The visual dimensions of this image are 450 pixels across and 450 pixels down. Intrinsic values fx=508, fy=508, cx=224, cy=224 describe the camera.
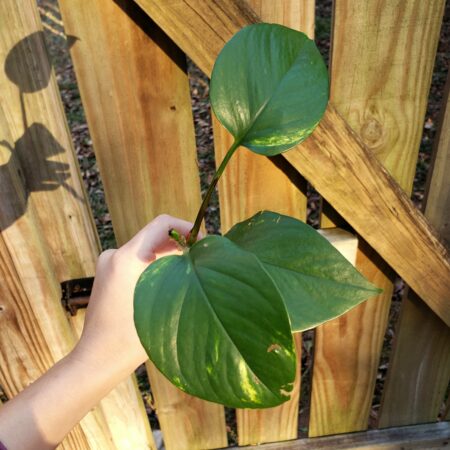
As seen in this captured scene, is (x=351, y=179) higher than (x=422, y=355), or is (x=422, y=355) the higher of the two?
(x=351, y=179)

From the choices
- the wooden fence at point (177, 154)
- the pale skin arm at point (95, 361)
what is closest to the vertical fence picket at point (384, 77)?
the wooden fence at point (177, 154)

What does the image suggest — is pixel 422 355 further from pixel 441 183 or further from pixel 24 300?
pixel 24 300

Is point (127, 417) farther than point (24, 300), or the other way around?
point (127, 417)

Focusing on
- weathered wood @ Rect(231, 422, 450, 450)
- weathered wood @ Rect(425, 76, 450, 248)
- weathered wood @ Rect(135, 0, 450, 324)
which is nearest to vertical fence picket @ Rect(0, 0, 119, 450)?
weathered wood @ Rect(135, 0, 450, 324)

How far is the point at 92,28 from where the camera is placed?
91cm

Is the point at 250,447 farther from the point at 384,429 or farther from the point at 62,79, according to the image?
the point at 62,79

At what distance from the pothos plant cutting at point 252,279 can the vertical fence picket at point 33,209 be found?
442 mm

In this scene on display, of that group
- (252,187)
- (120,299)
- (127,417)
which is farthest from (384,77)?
(127,417)

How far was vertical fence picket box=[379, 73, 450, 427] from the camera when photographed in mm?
1150

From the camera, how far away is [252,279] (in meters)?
0.50

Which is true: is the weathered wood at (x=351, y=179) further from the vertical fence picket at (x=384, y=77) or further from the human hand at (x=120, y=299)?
the human hand at (x=120, y=299)

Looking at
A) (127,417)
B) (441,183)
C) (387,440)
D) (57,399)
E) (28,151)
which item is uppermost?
(28,151)

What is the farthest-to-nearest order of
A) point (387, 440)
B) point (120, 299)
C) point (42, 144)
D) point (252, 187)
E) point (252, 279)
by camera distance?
→ 1. point (387, 440)
2. point (252, 187)
3. point (42, 144)
4. point (120, 299)
5. point (252, 279)

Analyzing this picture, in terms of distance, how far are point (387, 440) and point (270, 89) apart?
1432 millimetres
